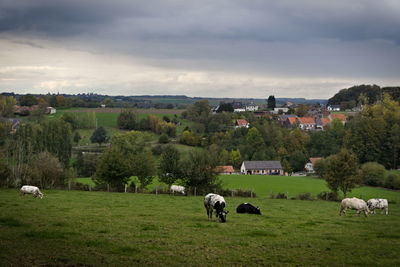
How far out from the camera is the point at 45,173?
4606cm

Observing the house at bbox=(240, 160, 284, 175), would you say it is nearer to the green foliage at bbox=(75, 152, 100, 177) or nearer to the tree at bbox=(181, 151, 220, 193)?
the green foliage at bbox=(75, 152, 100, 177)

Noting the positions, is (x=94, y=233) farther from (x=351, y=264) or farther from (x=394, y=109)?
(x=394, y=109)

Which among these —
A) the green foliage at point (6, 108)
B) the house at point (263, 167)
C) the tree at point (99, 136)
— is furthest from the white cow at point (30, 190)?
the green foliage at point (6, 108)

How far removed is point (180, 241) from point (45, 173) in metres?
33.4

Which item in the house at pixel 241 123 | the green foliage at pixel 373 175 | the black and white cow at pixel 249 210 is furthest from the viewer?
the house at pixel 241 123

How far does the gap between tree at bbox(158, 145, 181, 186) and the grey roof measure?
64972 mm

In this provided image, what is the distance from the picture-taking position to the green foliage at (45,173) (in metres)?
45.6

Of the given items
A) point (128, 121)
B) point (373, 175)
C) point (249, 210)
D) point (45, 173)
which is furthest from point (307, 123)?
point (249, 210)

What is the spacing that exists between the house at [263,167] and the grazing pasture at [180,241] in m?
89.8

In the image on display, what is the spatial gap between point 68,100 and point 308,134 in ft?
360

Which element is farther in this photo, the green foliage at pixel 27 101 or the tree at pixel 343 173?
the green foliage at pixel 27 101

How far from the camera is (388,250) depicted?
17469mm

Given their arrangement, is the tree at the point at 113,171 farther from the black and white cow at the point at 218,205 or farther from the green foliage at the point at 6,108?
the green foliage at the point at 6,108

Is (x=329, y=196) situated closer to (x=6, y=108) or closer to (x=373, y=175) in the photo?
(x=373, y=175)
